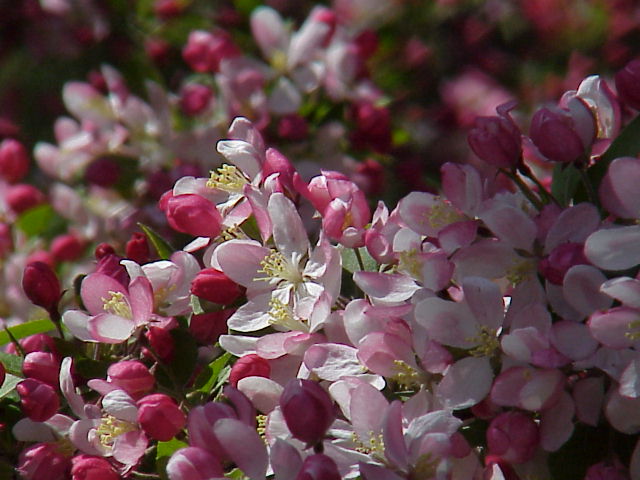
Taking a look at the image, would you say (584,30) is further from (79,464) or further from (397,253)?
(79,464)

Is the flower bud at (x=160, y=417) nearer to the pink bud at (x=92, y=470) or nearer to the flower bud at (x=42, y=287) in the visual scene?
the pink bud at (x=92, y=470)

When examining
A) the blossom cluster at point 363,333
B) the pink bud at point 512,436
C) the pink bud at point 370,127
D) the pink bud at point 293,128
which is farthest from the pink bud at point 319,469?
the pink bud at point 370,127

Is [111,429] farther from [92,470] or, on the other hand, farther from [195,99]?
[195,99]

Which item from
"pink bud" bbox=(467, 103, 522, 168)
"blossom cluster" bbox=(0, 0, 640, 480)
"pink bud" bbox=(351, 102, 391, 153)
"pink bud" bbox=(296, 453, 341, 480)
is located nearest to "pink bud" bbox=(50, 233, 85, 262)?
"pink bud" bbox=(351, 102, 391, 153)

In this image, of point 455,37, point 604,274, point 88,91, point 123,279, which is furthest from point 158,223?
point 455,37

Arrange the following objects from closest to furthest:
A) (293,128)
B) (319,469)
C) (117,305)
Result: (319,469)
(117,305)
(293,128)

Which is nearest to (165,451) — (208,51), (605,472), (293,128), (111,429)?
(111,429)
